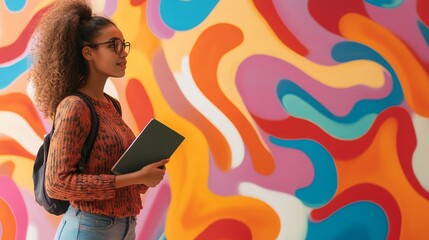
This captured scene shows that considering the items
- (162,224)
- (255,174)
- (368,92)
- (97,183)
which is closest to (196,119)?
(255,174)

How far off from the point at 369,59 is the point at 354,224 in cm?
60

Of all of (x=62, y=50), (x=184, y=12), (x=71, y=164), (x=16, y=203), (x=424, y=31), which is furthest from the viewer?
(x=16, y=203)

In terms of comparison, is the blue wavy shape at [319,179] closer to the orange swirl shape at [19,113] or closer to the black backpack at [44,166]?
the black backpack at [44,166]

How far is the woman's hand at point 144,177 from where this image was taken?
4.15 ft

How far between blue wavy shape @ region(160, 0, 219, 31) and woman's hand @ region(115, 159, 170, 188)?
0.88 meters

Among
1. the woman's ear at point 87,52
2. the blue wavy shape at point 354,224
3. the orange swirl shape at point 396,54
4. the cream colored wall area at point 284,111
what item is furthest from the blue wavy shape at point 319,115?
the woman's ear at point 87,52

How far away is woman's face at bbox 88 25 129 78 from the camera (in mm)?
1367

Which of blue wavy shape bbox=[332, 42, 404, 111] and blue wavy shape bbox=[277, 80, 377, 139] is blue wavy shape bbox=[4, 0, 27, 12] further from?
blue wavy shape bbox=[332, 42, 404, 111]

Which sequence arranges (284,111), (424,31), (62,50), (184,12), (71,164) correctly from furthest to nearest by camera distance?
(184,12), (284,111), (424,31), (62,50), (71,164)

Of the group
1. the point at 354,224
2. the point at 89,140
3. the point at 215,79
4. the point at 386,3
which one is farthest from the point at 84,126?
the point at 386,3

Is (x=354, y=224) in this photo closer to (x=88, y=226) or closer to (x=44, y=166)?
(x=88, y=226)

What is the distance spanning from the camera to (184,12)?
206 centimetres

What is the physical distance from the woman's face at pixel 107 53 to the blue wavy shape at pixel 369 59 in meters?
0.86

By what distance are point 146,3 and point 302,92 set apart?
2.45ft
